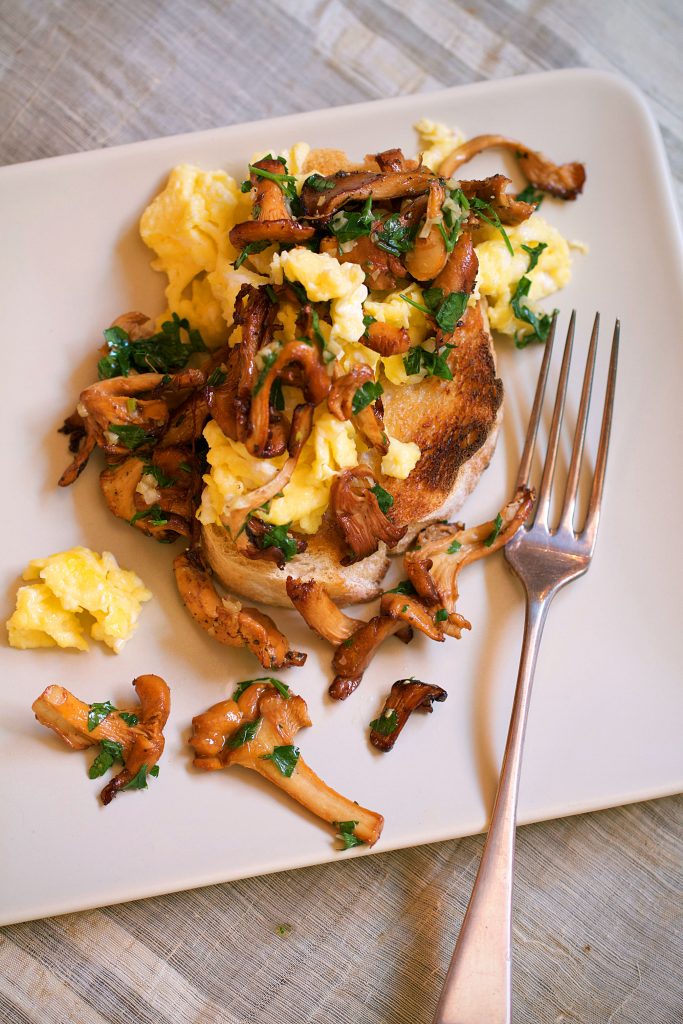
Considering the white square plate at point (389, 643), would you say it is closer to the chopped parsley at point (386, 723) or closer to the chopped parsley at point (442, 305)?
the chopped parsley at point (386, 723)

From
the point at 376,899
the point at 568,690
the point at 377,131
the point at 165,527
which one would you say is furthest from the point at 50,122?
the point at 376,899

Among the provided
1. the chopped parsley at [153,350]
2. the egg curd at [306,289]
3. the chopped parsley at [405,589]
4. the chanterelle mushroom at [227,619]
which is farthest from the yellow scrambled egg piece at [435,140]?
the chanterelle mushroom at [227,619]

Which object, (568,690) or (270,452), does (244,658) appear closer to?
(270,452)

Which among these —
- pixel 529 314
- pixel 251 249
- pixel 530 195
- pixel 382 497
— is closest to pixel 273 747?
pixel 382 497

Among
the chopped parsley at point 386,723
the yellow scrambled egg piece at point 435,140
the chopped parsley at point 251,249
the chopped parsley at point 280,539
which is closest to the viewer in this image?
the chopped parsley at point 280,539

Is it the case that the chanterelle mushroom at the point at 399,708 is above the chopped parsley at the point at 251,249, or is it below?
below

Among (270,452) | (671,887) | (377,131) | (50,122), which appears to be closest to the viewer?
(270,452)

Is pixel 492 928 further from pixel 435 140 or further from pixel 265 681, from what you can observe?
pixel 435 140
